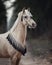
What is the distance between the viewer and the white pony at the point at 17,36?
12.5 feet

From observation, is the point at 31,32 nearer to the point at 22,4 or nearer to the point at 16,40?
the point at 22,4

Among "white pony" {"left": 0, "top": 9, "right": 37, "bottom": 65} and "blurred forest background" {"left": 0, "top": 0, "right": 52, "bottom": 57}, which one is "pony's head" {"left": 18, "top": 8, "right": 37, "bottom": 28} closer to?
"white pony" {"left": 0, "top": 9, "right": 37, "bottom": 65}

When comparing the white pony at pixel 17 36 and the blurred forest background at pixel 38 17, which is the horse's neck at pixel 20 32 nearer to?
the white pony at pixel 17 36

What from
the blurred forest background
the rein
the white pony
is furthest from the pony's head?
the blurred forest background

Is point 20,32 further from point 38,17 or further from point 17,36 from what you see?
point 38,17

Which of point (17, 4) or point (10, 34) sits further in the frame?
point (17, 4)

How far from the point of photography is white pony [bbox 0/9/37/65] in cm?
380

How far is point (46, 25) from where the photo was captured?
10.2 metres

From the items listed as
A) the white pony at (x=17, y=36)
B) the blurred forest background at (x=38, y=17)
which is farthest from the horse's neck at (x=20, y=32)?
the blurred forest background at (x=38, y=17)

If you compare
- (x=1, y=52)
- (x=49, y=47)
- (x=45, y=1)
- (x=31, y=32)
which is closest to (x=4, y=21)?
(x=31, y=32)

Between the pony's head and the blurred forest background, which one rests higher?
the pony's head

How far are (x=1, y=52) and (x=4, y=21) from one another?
640cm

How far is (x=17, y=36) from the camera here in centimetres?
387

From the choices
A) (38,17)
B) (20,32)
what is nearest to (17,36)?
(20,32)
